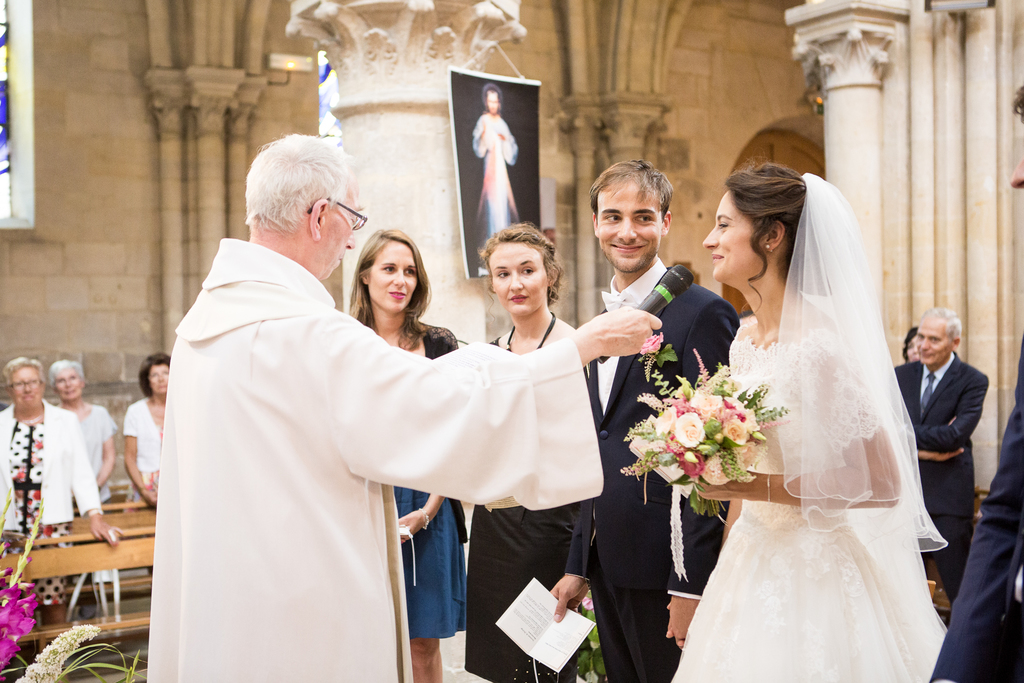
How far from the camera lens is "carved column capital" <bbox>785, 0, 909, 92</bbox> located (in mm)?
6141

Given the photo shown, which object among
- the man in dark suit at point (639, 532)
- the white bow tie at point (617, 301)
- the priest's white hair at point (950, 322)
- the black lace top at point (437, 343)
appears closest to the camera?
the man in dark suit at point (639, 532)

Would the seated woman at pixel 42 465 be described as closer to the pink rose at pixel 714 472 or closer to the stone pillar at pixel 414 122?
the stone pillar at pixel 414 122

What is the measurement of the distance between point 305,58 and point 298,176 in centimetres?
819

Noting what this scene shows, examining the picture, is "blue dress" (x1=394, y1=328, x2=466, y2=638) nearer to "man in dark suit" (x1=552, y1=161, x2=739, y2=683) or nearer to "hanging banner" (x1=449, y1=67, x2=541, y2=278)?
"man in dark suit" (x1=552, y1=161, x2=739, y2=683)

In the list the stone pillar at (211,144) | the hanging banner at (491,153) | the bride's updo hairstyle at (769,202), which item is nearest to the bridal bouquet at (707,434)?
the bride's updo hairstyle at (769,202)

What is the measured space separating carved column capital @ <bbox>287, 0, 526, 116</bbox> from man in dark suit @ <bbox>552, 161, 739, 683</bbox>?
220cm

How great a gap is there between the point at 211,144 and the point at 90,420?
11.9 ft

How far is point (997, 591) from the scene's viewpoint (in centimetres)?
156

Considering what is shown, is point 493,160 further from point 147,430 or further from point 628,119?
point 628,119

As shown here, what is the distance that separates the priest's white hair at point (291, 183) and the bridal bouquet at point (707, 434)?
0.82m

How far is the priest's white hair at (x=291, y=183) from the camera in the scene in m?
2.06

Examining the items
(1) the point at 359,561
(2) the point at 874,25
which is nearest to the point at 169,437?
(1) the point at 359,561

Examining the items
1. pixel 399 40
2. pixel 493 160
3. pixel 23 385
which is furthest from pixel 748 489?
pixel 23 385

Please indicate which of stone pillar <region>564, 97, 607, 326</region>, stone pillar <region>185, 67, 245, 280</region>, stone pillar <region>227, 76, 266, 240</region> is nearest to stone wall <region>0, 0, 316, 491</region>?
stone pillar <region>185, 67, 245, 280</region>
